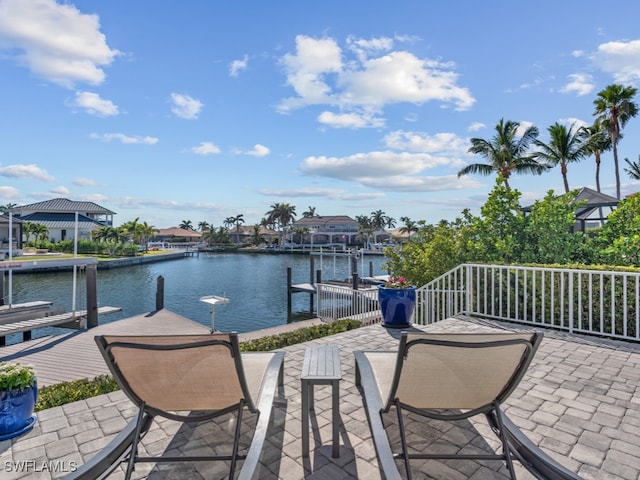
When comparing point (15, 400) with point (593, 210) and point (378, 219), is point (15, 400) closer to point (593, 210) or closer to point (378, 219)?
point (593, 210)

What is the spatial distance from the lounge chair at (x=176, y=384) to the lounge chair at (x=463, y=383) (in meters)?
0.67

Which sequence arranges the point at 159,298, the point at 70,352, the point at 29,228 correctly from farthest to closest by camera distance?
1. the point at 29,228
2. the point at 159,298
3. the point at 70,352

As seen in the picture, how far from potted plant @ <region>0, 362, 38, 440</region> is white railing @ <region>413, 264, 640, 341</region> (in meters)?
5.51

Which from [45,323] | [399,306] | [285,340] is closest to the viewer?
[285,340]

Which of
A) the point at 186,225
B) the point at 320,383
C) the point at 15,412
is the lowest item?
the point at 15,412

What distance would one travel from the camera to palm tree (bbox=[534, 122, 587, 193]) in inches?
860

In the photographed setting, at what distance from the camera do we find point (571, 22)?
6547 mm

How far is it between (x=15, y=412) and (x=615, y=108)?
28096 mm

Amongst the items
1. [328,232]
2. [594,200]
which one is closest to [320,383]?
[594,200]

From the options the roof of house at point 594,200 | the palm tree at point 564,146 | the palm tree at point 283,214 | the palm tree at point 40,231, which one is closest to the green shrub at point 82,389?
the roof of house at point 594,200

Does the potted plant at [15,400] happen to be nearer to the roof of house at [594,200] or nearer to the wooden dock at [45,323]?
the wooden dock at [45,323]

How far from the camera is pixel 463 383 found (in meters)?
1.79

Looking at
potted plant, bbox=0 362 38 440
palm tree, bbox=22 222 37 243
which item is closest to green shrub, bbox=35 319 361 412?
potted plant, bbox=0 362 38 440

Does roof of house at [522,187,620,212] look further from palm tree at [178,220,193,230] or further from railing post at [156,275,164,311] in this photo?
palm tree at [178,220,193,230]
